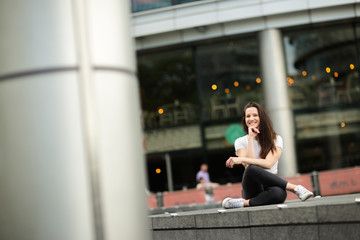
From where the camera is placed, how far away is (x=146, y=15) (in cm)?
2038

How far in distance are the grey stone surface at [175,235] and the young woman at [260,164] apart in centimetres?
52

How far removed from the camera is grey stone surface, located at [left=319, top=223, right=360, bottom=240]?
173 inches

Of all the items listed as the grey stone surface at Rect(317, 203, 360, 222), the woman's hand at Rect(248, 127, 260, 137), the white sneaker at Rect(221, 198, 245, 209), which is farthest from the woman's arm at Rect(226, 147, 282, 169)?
the grey stone surface at Rect(317, 203, 360, 222)

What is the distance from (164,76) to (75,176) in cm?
2108

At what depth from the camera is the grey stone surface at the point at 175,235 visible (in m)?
6.02

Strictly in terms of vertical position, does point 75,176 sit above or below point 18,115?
below

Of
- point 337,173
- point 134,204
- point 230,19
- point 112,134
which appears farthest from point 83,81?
point 230,19

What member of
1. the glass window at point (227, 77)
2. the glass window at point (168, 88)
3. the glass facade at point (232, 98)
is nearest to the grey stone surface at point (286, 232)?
the glass facade at point (232, 98)

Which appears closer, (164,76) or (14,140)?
(14,140)

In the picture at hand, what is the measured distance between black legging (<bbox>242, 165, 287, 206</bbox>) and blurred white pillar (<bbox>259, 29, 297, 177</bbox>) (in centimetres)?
1417

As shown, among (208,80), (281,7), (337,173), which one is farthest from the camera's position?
(208,80)

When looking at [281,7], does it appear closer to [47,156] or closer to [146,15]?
[146,15]

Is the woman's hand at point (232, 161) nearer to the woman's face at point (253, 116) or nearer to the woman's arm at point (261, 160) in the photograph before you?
the woman's arm at point (261, 160)

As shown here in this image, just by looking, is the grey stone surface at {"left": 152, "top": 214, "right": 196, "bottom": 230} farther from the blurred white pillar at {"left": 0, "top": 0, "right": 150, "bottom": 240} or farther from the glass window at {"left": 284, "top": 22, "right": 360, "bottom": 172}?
the glass window at {"left": 284, "top": 22, "right": 360, "bottom": 172}
